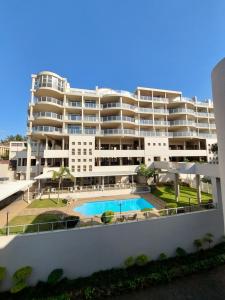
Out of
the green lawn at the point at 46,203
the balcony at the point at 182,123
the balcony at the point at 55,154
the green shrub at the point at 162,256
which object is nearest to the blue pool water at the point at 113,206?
the green lawn at the point at 46,203

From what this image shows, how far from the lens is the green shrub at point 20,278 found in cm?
891

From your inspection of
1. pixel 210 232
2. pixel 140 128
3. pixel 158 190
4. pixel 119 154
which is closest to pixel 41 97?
pixel 119 154

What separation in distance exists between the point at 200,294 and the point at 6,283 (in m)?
11.0

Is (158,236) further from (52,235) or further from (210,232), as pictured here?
(52,235)

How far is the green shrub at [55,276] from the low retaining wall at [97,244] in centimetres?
29

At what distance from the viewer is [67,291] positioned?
949cm

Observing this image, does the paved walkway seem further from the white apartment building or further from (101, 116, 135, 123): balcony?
(101, 116, 135, 123): balcony

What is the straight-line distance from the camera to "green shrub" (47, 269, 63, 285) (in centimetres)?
969

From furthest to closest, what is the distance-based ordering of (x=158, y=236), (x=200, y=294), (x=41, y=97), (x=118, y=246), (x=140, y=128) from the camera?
1. (x=140, y=128)
2. (x=41, y=97)
3. (x=158, y=236)
4. (x=118, y=246)
5. (x=200, y=294)

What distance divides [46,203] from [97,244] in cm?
1244

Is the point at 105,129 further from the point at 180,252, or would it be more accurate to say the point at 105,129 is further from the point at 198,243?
the point at 180,252

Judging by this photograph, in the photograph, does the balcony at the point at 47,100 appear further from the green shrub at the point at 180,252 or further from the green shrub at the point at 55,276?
the green shrub at the point at 180,252

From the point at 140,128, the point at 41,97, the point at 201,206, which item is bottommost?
the point at 201,206

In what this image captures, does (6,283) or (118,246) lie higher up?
(118,246)
